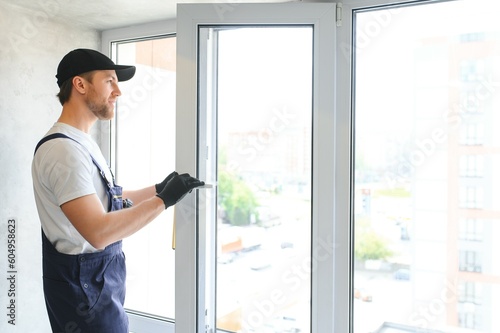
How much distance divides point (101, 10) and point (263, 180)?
1.07 m

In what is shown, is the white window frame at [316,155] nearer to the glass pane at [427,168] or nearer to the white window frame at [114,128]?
the glass pane at [427,168]

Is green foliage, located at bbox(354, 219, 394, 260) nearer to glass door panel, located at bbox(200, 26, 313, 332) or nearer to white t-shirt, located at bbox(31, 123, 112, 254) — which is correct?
glass door panel, located at bbox(200, 26, 313, 332)

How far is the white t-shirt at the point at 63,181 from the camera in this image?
141cm

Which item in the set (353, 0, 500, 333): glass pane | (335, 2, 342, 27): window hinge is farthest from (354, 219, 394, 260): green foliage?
(335, 2, 342, 27): window hinge

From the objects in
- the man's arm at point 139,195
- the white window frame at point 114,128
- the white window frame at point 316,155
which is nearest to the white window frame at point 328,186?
the white window frame at point 316,155

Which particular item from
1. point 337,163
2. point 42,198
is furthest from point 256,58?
point 42,198

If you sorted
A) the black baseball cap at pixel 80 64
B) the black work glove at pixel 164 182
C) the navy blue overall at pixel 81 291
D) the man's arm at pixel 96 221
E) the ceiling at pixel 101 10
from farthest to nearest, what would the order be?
the ceiling at pixel 101 10 < the black work glove at pixel 164 182 < the black baseball cap at pixel 80 64 < the navy blue overall at pixel 81 291 < the man's arm at pixel 96 221

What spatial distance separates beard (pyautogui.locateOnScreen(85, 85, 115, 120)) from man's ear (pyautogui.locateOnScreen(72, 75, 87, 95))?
24 millimetres

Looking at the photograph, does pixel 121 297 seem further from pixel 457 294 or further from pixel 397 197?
pixel 457 294

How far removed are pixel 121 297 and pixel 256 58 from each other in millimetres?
1086

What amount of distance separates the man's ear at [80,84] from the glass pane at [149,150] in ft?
2.52

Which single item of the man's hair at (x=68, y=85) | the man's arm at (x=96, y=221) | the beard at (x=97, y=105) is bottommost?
the man's arm at (x=96, y=221)

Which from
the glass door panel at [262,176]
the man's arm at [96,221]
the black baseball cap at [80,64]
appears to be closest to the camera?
the man's arm at [96,221]

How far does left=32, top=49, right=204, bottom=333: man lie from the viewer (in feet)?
4.63
